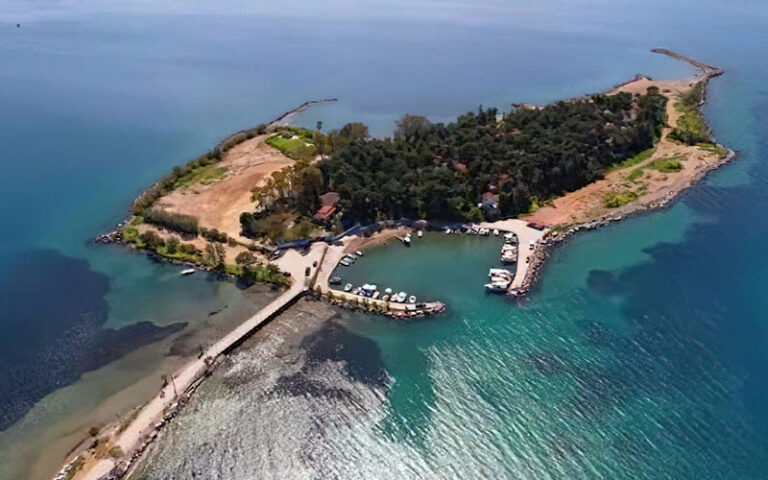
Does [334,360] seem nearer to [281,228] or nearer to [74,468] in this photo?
[74,468]

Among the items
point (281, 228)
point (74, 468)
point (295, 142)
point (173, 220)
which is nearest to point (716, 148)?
point (295, 142)

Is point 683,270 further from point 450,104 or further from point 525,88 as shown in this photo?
point 525,88

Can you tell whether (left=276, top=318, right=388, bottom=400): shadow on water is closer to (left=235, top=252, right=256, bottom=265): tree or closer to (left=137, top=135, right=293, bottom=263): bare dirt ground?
(left=235, top=252, right=256, bottom=265): tree

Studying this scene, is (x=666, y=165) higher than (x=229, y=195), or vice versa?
(x=666, y=165)

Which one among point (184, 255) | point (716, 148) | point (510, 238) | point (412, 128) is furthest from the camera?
point (716, 148)

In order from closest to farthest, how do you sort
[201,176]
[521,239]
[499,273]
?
1. [499,273]
2. [521,239]
3. [201,176]

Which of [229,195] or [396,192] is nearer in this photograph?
[396,192]

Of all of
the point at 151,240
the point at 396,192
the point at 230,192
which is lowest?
the point at 151,240
